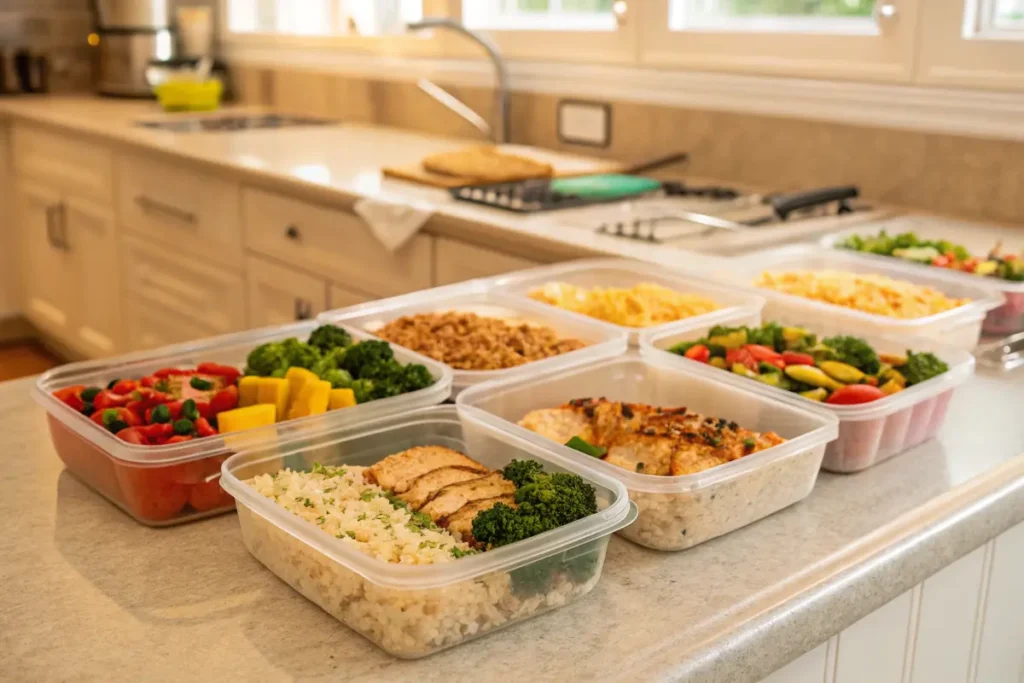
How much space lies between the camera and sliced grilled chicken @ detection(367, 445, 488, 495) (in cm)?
88

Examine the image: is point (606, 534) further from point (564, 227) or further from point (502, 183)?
point (502, 183)

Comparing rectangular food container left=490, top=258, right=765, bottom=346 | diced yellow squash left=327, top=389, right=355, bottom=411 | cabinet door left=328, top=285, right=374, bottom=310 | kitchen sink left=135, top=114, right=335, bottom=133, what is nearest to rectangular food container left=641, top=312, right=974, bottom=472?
rectangular food container left=490, top=258, right=765, bottom=346

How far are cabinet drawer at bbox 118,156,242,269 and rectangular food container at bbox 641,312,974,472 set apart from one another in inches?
69.4

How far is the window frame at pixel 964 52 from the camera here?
1.96 metres

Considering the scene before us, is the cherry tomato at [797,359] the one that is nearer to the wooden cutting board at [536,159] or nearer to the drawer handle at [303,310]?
the wooden cutting board at [536,159]

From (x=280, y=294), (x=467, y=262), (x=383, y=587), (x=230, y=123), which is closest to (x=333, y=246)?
(x=280, y=294)

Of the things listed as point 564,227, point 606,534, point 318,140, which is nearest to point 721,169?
point 564,227

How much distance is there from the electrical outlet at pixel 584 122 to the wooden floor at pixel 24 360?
212 centimetres

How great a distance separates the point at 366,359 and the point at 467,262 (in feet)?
3.25

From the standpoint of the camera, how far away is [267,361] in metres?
1.09

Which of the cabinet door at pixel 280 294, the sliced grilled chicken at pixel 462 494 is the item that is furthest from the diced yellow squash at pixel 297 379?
the cabinet door at pixel 280 294

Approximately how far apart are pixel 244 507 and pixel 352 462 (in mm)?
122

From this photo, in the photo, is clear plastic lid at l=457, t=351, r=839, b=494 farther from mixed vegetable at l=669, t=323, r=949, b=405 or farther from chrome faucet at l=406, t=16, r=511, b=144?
chrome faucet at l=406, t=16, r=511, b=144

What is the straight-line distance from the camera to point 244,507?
857 mm
